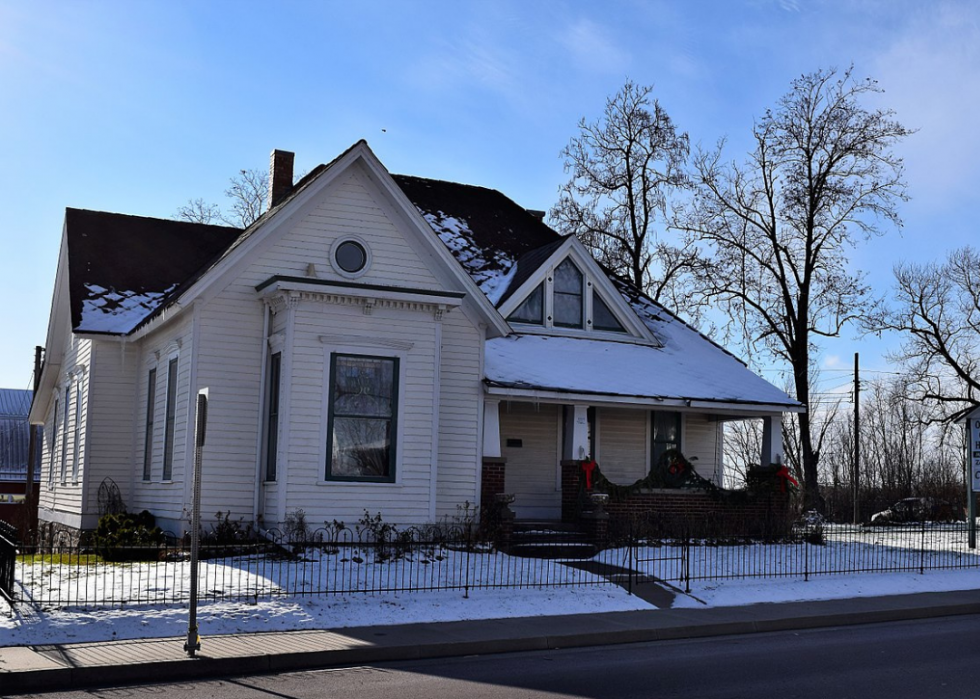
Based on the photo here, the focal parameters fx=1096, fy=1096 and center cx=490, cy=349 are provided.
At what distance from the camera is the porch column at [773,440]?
80.4 ft

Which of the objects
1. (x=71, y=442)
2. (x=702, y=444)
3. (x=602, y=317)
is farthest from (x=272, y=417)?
(x=702, y=444)

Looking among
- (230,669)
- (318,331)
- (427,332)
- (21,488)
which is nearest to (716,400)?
(427,332)

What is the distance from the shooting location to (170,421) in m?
20.1

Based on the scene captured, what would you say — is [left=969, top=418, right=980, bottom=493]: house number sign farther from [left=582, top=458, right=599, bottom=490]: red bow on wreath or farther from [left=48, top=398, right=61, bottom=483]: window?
[left=48, top=398, right=61, bottom=483]: window

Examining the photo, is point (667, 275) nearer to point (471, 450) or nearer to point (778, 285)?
point (778, 285)

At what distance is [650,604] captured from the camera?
51.3ft

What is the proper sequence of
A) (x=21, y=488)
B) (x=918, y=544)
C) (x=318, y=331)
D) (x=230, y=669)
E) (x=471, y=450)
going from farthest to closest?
(x=21, y=488) < (x=918, y=544) < (x=471, y=450) < (x=318, y=331) < (x=230, y=669)

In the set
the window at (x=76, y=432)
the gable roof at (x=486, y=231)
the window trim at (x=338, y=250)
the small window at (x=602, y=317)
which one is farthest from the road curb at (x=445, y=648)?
the window at (x=76, y=432)

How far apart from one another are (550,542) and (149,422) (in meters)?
8.17

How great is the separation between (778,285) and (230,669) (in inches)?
1242

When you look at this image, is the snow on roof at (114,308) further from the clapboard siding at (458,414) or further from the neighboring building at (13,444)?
the neighboring building at (13,444)

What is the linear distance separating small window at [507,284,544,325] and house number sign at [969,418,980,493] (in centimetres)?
970

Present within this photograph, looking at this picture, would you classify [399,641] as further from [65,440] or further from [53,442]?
[53,442]

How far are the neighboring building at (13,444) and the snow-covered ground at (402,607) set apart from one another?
4573 cm
